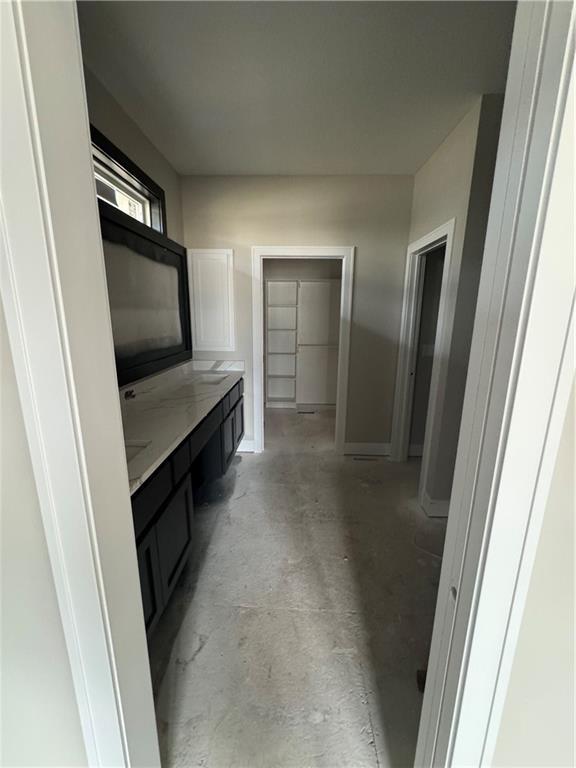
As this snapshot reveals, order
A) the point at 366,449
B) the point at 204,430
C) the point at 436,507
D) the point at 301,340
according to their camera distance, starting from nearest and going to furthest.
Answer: the point at 204,430 → the point at 436,507 → the point at 366,449 → the point at 301,340

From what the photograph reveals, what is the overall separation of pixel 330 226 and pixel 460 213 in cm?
123

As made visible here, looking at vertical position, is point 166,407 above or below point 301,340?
below

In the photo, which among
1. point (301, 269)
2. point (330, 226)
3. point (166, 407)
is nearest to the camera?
point (166, 407)

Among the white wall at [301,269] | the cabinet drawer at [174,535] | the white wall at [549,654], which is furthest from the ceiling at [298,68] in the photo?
the white wall at [301,269]

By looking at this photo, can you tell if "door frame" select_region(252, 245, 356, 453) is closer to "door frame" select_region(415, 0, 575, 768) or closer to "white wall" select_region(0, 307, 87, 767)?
"door frame" select_region(415, 0, 575, 768)

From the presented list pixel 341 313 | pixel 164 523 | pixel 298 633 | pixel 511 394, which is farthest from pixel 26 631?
pixel 341 313

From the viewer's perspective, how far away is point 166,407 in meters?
2.04

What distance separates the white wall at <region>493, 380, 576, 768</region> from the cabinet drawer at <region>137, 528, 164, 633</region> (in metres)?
1.13

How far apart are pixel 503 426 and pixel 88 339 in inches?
30.0

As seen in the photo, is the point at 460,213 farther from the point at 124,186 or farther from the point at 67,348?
the point at 67,348

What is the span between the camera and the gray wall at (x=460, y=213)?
1864 millimetres

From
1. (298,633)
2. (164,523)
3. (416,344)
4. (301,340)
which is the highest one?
(416,344)

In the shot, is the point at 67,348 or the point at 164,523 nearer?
the point at 67,348

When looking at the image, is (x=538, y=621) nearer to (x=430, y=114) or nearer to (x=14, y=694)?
(x=14, y=694)
